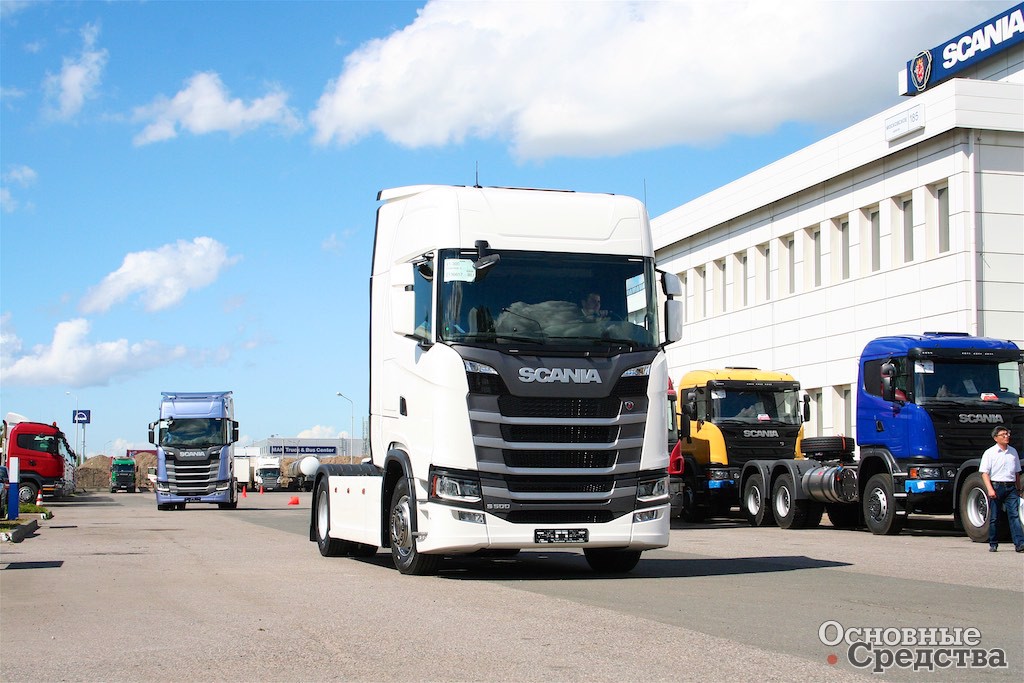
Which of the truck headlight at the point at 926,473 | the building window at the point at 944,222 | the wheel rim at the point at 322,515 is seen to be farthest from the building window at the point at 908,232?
the wheel rim at the point at 322,515

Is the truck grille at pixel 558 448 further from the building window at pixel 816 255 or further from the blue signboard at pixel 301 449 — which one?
the blue signboard at pixel 301 449

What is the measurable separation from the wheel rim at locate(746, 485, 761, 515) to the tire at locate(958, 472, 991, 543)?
222 inches

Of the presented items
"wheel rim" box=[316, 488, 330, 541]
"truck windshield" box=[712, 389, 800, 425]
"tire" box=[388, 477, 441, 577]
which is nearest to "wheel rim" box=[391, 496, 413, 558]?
"tire" box=[388, 477, 441, 577]

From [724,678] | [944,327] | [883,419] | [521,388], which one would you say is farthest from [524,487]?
[944,327]

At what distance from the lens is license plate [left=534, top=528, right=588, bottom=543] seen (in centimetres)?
1290

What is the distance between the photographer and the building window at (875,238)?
128 feet

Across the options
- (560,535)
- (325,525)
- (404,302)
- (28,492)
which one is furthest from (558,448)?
Answer: (28,492)

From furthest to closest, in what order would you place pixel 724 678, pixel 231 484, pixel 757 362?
pixel 757 362, pixel 231 484, pixel 724 678

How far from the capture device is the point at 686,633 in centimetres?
884

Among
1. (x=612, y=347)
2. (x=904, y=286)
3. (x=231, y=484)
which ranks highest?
(x=904, y=286)

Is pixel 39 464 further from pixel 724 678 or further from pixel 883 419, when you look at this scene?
pixel 724 678

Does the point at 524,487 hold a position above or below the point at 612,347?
below

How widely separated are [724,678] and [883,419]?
1612 centimetres

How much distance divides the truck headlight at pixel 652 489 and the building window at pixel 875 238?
27.3 metres
